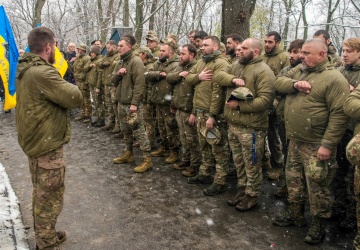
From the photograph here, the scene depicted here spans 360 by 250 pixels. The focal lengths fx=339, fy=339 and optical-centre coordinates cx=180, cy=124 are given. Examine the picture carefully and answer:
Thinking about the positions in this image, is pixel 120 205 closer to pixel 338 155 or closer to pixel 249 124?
pixel 249 124

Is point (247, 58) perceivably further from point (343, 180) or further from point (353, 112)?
point (343, 180)

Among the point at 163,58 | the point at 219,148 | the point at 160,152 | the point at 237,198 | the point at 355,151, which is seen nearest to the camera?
the point at 355,151

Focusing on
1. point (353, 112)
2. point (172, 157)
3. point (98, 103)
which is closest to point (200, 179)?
point (172, 157)

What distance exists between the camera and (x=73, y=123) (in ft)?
33.3

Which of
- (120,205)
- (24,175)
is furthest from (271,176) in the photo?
(24,175)

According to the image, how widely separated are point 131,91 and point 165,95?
0.76m

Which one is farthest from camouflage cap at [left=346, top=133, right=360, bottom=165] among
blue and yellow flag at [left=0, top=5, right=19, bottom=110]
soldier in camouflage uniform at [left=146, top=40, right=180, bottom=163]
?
blue and yellow flag at [left=0, top=5, right=19, bottom=110]

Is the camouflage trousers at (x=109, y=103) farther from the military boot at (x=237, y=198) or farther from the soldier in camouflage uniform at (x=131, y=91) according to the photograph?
the military boot at (x=237, y=198)

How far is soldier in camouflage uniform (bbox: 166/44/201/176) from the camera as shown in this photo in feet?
19.2

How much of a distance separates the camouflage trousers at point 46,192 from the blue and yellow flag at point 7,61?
1.95 m

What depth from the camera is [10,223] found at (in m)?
4.14

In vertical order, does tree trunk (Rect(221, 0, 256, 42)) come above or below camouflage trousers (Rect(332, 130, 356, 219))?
above

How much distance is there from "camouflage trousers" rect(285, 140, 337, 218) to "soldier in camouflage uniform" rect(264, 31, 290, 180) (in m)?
1.54

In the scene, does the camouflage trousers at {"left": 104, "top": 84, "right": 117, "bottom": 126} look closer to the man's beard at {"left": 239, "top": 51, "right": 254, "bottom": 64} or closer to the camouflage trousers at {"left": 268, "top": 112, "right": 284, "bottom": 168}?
the camouflage trousers at {"left": 268, "top": 112, "right": 284, "bottom": 168}
